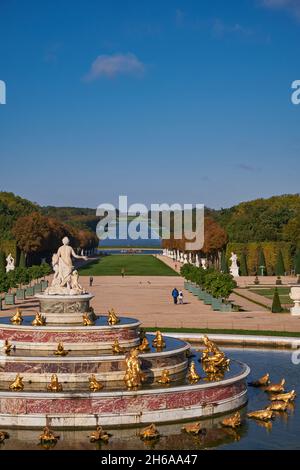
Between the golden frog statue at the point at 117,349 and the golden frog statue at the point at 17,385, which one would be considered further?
the golden frog statue at the point at 117,349

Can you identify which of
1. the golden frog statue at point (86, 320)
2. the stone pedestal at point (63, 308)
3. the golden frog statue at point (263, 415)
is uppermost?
the stone pedestal at point (63, 308)

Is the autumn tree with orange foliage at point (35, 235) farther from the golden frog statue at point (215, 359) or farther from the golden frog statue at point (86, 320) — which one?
the golden frog statue at point (215, 359)

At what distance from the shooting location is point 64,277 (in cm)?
2472

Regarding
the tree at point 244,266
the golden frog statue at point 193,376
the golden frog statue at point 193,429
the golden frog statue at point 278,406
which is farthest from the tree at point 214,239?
the golden frog statue at point 193,429

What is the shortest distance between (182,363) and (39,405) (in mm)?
5579

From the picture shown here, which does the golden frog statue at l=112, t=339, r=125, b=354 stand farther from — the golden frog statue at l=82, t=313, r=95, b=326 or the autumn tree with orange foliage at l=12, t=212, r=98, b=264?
the autumn tree with orange foliage at l=12, t=212, r=98, b=264

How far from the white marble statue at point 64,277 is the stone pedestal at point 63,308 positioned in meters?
0.50

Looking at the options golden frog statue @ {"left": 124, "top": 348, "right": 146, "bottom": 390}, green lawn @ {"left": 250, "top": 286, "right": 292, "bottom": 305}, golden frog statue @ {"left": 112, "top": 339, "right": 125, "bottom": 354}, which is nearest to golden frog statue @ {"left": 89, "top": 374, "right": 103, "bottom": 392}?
golden frog statue @ {"left": 124, "top": 348, "right": 146, "bottom": 390}

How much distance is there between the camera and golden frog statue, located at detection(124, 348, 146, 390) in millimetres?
19328

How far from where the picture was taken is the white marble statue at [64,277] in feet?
79.8

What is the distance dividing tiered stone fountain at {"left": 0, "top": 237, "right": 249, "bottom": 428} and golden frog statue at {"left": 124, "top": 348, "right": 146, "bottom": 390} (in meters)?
0.13

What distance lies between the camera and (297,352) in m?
29.2

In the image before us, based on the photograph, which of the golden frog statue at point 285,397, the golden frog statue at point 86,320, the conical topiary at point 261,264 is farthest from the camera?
the conical topiary at point 261,264

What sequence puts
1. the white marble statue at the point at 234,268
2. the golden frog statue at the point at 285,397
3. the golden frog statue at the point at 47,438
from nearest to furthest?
the golden frog statue at the point at 47,438, the golden frog statue at the point at 285,397, the white marble statue at the point at 234,268
